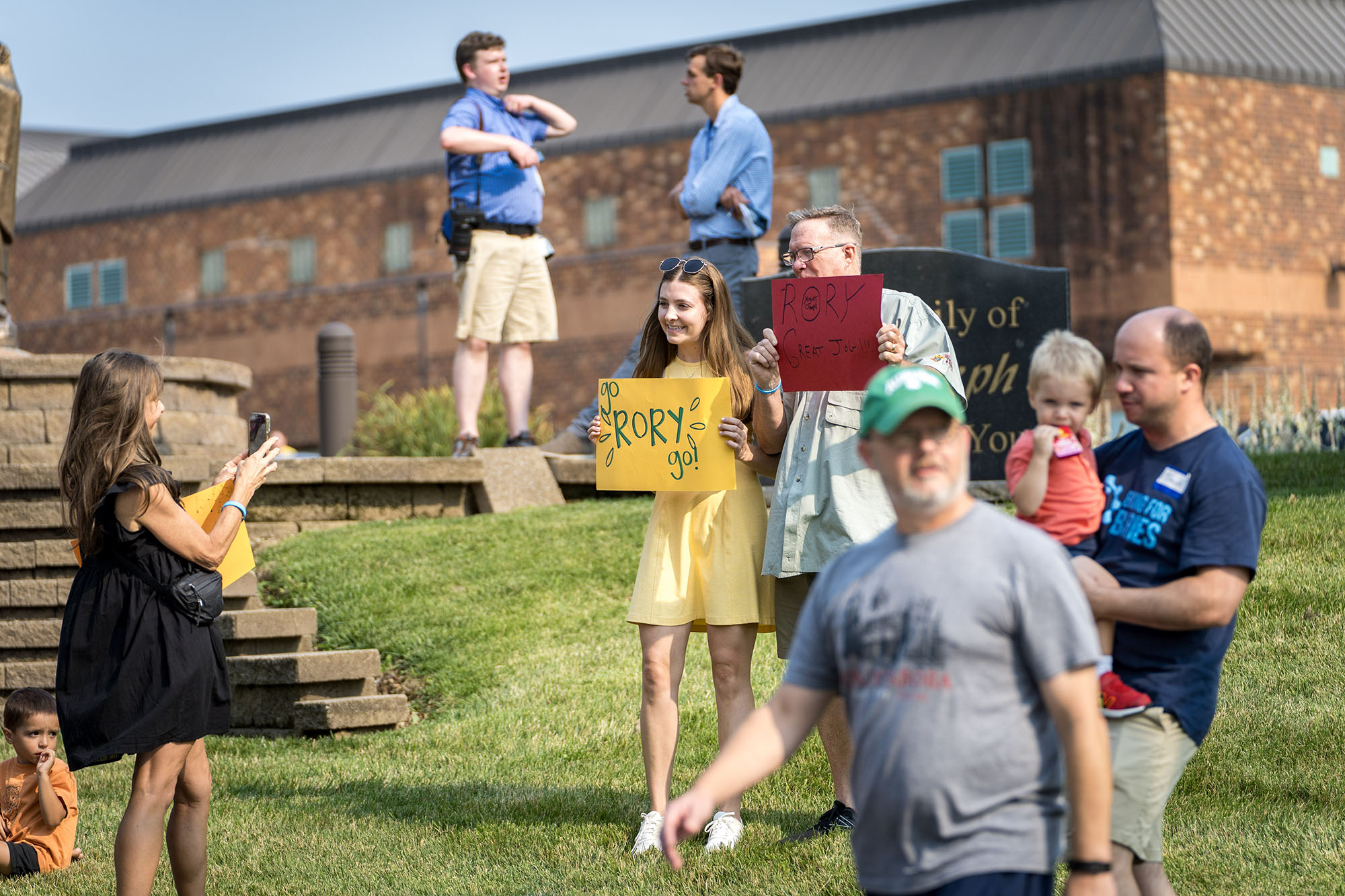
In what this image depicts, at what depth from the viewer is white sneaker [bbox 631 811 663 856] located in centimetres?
510

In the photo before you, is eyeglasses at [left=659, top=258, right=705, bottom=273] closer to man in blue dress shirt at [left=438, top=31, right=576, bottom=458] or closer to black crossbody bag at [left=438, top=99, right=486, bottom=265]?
man in blue dress shirt at [left=438, top=31, right=576, bottom=458]

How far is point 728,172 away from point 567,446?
3.02 m

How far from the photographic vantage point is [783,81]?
3069 centimetres

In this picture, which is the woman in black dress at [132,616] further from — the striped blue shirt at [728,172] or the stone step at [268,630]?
the striped blue shirt at [728,172]

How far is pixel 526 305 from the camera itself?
33.6 feet

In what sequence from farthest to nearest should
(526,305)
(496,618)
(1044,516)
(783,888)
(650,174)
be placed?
(650,174) < (526,305) < (496,618) < (783,888) < (1044,516)

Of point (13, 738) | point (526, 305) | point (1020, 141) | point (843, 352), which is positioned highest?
point (1020, 141)

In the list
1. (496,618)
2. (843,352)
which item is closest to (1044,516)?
(843,352)

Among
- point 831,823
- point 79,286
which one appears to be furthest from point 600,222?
point 831,823

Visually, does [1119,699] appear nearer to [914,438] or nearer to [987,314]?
[914,438]

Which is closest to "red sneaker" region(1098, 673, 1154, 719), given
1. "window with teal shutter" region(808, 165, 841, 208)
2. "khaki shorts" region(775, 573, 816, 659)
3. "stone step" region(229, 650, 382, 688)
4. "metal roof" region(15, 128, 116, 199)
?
"khaki shorts" region(775, 573, 816, 659)

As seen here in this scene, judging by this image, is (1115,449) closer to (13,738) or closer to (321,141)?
(13,738)

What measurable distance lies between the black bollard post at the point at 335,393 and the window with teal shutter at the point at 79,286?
22883 mm

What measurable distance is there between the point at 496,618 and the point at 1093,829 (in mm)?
5943
